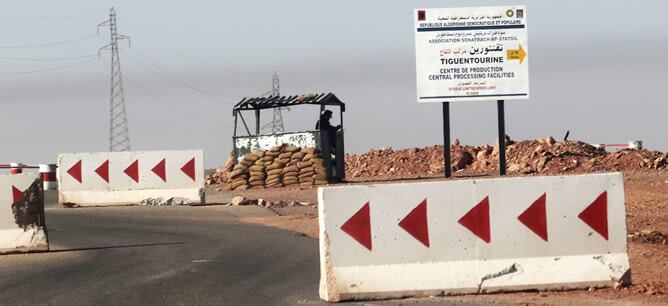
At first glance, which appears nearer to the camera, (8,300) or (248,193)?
(8,300)

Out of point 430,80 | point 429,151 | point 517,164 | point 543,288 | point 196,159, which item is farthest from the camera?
point 429,151

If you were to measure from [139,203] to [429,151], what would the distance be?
81.4 feet

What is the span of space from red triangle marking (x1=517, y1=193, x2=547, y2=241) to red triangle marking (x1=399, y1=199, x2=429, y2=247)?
828mm

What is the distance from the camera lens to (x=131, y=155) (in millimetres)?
25719

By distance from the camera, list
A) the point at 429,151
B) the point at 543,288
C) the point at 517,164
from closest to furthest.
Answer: the point at 543,288 → the point at 517,164 → the point at 429,151

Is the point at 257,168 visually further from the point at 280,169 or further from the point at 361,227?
the point at 361,227

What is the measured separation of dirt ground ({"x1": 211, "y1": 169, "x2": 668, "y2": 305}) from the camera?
35.1ft

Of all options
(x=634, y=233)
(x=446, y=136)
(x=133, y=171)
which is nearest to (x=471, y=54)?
(x=446, y=136)

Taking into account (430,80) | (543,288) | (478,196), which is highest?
(430,80)

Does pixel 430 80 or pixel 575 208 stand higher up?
pixel 430 80

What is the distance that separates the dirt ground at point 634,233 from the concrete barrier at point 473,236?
0.20 m

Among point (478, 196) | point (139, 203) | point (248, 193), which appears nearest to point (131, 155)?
point (139, 203)

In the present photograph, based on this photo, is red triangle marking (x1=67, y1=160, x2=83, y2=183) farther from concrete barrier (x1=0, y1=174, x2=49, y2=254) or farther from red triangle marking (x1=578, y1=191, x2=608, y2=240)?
red triangle marking (x1=578, y1=191, x2=608, y2=240)

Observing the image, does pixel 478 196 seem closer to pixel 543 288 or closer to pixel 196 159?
pixel 543 288
